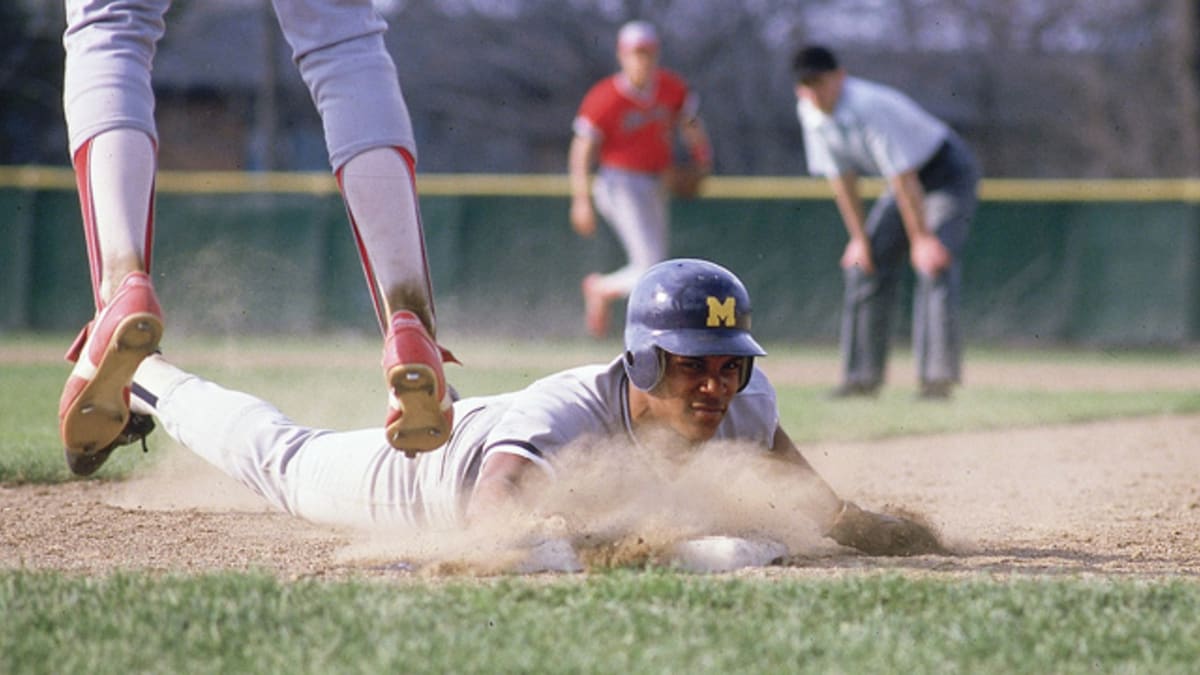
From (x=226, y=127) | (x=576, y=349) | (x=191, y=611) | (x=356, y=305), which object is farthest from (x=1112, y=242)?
(x=226, y=127)

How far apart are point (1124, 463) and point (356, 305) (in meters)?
10.5

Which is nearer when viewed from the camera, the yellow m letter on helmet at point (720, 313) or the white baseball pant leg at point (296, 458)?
the yellow m letter on helmet at point (720, 313)

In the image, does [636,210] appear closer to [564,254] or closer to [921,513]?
[564,254]

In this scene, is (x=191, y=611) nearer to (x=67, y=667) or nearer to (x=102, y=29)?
(x=67, y=667)

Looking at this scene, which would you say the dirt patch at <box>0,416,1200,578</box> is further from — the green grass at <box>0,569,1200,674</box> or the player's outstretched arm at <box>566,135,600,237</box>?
the player's outstretched arm at <box>566,135,600,237</box>

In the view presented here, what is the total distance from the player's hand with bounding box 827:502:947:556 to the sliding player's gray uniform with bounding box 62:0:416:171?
4.58ft

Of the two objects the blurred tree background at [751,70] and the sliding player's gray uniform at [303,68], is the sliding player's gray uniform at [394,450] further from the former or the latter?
the blurred tree background at [751,70]

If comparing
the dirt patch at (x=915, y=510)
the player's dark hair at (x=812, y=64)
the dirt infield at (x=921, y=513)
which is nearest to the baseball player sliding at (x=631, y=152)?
the player's dark hair at (x=812, y=64)

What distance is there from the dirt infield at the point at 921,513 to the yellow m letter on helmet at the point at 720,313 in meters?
0.57

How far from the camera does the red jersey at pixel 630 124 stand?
39.0 feet

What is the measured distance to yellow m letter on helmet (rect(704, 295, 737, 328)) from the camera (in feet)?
12.8

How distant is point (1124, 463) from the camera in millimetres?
6336

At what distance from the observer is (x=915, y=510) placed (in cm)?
489

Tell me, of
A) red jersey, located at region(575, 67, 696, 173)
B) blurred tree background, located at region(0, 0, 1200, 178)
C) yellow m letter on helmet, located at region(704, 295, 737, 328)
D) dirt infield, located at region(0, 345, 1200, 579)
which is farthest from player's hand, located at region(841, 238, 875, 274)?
blurred tree background, located at region(0, 0, 1200, 178)
